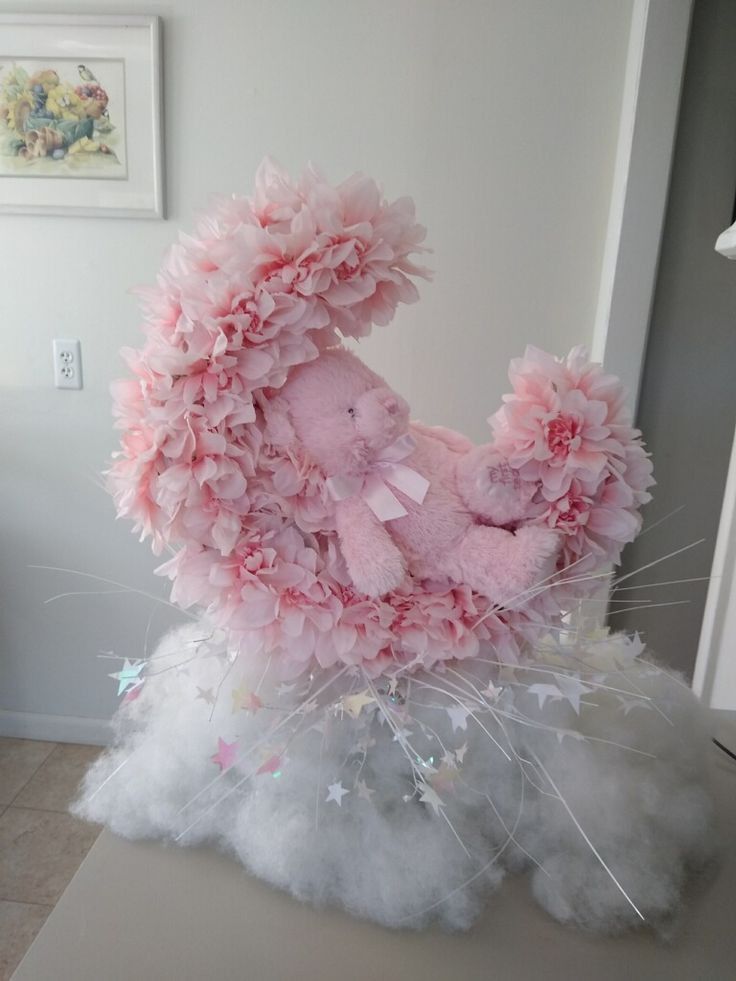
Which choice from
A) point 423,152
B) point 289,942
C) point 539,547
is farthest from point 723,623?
point 423,152

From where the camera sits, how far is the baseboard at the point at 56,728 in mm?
1792

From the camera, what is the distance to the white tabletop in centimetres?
53

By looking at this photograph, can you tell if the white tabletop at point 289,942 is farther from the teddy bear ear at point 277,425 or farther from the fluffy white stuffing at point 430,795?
the teddy bear ear at point 277,425

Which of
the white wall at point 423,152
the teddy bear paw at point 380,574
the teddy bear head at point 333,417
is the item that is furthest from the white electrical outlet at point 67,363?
the teddy bear paw at point 380,574

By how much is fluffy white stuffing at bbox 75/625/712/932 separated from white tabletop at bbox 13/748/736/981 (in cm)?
2

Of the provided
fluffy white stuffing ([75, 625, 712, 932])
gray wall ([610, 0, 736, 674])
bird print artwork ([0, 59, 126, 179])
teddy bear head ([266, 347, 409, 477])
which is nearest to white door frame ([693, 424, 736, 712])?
gray wall ([610, 0, 736, 674])

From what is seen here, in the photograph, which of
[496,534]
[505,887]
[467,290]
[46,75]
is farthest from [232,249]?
[46,75]

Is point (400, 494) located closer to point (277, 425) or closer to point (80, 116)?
point (277, 425)

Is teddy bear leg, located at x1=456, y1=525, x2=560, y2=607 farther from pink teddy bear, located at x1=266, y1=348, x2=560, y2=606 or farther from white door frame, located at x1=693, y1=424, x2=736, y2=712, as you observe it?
white door frame, located at x1=693, y1=424, x2=736, y2=712

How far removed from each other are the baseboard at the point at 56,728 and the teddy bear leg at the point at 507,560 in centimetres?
142

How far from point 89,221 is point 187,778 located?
1.22 m

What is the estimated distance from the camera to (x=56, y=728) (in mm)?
1803

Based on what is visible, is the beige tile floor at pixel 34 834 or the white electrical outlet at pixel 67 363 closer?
the beige tile floor at pixel 34 834

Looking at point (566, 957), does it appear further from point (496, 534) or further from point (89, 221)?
point (89, 221)
